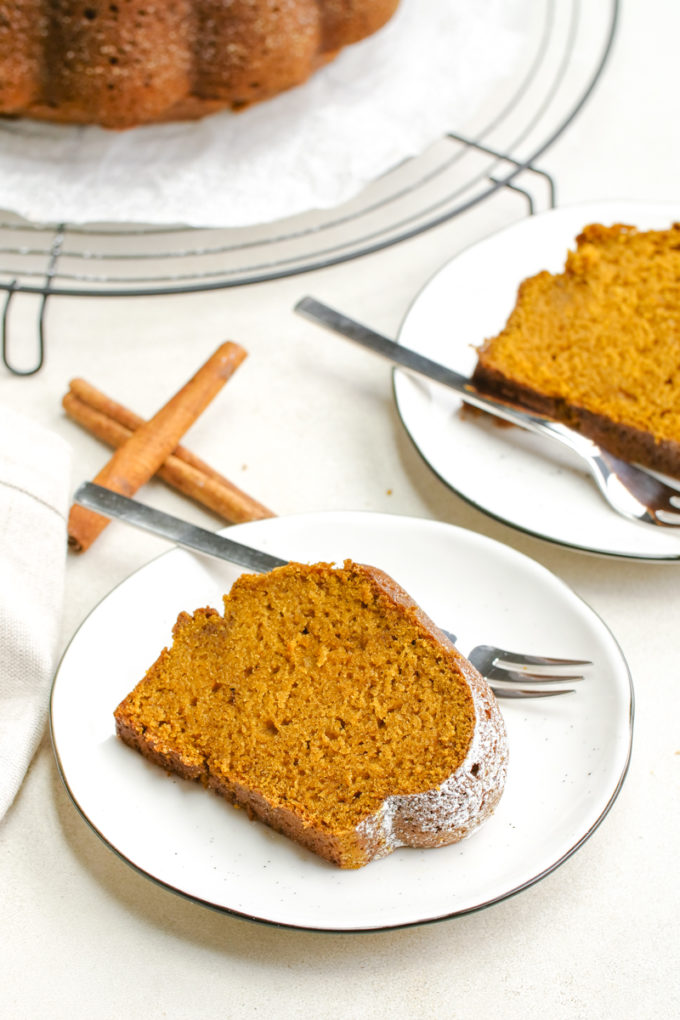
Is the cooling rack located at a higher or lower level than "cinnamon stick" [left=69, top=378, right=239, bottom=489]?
higher

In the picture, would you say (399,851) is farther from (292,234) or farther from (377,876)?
(292,234)

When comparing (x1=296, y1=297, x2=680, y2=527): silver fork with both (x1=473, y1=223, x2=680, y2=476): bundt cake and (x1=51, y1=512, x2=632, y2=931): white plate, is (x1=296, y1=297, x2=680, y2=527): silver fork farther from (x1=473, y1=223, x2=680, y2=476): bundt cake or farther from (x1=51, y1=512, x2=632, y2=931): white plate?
(x1=51, y1=512, x2=632, y2=931): white plate

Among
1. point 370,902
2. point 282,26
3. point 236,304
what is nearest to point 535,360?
point 236,304

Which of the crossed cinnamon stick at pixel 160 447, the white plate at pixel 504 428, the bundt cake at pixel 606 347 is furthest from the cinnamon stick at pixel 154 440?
the bundt cake at pixel 606 347

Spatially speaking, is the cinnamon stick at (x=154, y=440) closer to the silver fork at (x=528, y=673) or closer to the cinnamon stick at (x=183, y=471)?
the cinnamon stick at (x=183, y=471)

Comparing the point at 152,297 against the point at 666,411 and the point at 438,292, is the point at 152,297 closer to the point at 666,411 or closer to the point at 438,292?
the point at 438,292

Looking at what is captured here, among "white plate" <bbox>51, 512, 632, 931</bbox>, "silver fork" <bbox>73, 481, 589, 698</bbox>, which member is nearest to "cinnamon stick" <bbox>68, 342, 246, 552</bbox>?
"silver fork" <bbox>73, 481, 589, 698</bbox>

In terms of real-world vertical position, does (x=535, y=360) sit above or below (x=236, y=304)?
above
